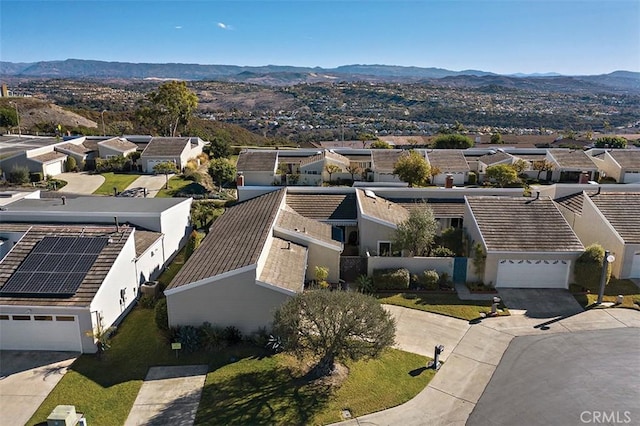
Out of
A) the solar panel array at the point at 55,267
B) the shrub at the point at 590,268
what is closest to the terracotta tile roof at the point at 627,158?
the shrub at the point at 590,268

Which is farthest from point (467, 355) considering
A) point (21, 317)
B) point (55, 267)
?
point (21, 317)

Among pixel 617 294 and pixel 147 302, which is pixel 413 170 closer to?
pixel 617 294

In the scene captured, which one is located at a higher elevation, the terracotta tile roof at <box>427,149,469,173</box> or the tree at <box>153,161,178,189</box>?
the terracotta tile roof at <box>427,149,469,173</box>

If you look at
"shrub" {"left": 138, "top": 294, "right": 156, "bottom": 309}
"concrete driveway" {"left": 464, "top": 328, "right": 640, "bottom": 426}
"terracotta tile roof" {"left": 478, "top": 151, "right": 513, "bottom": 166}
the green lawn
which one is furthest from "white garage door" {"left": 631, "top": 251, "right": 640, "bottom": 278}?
the green lawn

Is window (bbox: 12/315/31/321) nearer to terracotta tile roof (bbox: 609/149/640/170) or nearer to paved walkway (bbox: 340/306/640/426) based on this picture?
paved walkway (bbox: 340/306/640/426)

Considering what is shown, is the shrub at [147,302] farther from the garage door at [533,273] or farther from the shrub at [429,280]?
the garage door at [533,273]
